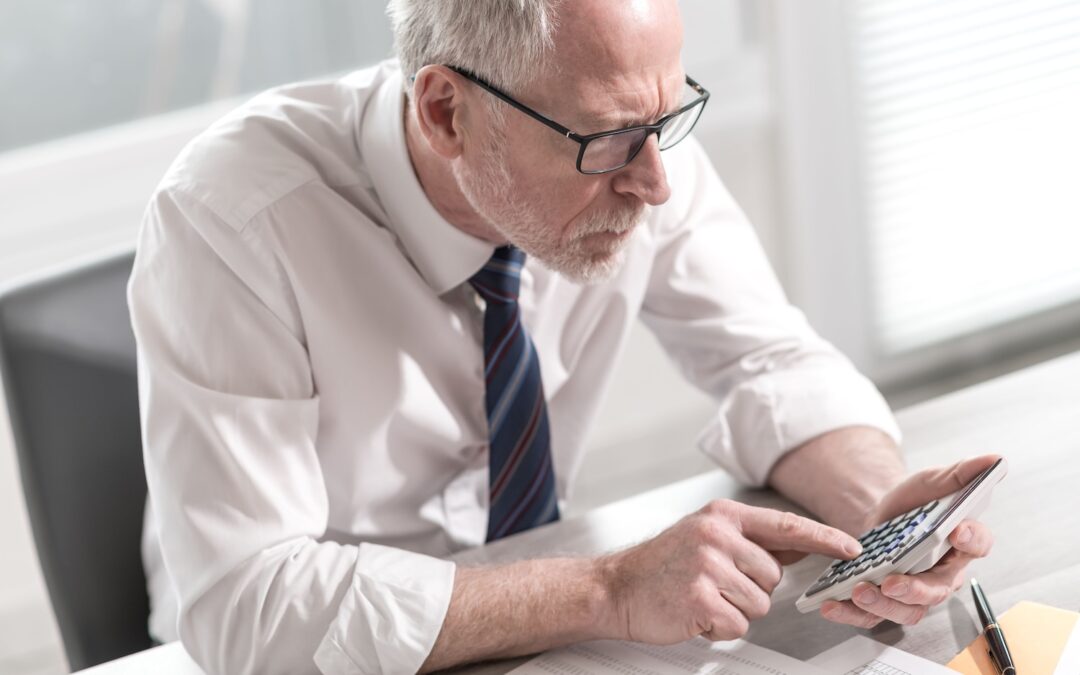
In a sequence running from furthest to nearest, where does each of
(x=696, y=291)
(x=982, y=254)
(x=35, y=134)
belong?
(x=982, y=254), (x=35, y=134), (x=696, y=291)

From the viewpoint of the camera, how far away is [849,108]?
297 cm

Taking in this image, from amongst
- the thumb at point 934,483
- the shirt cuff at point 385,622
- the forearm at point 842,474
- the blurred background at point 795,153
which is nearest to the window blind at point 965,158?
the blurred background at point 795,153

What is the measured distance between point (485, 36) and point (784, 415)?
536 millimetres

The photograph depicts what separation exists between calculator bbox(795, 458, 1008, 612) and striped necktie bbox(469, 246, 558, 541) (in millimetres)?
419

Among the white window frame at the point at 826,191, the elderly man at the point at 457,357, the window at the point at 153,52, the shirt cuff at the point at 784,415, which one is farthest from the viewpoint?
the white window frame at the point at 826,191

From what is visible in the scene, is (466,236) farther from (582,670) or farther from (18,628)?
(18,628)

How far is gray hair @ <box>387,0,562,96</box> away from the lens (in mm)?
1189

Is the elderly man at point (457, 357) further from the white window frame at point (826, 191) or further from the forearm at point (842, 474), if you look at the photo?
the white window frame at point (826, 191)

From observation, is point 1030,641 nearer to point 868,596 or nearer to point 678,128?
point 868,596

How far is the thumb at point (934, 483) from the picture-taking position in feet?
3.56

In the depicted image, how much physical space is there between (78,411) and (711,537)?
0.77 m

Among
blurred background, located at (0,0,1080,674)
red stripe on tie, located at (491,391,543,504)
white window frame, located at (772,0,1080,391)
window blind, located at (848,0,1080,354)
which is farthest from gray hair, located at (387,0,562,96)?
window blind, located at (848,0,1080,354)

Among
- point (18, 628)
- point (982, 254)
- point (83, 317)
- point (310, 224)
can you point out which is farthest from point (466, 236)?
point (982, 254)

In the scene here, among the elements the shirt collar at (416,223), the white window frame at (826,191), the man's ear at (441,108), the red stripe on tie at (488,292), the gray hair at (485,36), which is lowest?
the white window frame at (826,191)
